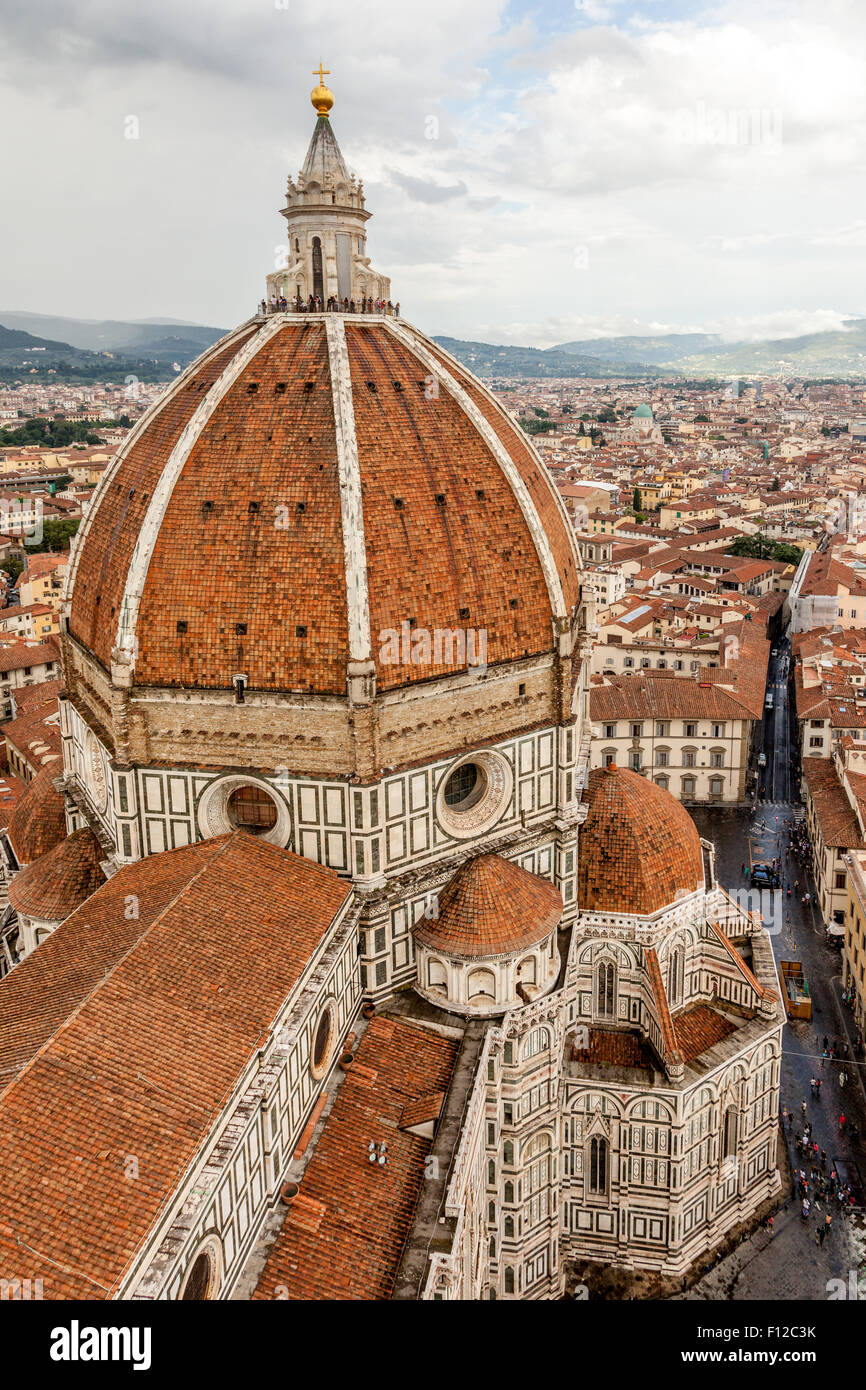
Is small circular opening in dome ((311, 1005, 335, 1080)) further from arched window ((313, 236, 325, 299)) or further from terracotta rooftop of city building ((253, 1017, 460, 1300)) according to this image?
arched window ((313, 236, 325, 299))

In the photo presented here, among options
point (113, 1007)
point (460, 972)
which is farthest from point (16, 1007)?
point (460, 972)

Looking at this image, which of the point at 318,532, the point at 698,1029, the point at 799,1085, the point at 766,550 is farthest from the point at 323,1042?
the point at 766,550

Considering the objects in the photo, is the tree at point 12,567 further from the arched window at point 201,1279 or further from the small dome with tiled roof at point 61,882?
the arched window at point 201,1279

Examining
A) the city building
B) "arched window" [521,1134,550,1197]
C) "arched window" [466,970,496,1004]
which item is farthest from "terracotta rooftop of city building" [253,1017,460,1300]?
"arched window" [521,1134,550,1197]

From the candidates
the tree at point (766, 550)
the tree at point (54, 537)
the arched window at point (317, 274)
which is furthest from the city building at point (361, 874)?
the tree at point (54, 537)

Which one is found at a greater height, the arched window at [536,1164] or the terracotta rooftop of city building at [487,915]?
the terracotta rooftop of city building at [487,915]

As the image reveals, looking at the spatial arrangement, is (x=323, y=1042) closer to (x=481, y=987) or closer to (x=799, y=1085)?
(x=481, y=987)
